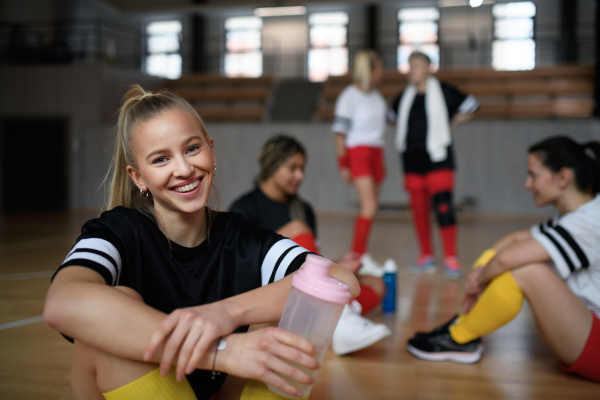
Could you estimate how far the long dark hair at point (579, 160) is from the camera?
1446 mm

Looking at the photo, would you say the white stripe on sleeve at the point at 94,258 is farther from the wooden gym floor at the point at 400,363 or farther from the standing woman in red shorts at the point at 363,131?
the standing woman in red shorts at the point at 363,131

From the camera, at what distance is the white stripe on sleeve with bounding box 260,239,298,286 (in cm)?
96

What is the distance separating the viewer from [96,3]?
1127 cm

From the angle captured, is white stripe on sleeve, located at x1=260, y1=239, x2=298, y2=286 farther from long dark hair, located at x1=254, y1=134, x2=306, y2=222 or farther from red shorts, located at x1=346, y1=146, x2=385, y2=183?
red shorts, located at x1=346, y1=146, x2=385, y2=183

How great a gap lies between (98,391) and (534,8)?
1189cm

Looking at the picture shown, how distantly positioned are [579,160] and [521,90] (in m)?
7.37

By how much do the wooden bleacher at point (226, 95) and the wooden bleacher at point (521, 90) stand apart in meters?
1.27

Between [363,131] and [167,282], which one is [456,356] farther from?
[363,131]

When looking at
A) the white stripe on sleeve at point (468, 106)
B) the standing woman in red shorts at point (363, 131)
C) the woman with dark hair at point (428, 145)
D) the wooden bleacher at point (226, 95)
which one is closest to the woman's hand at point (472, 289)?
the woman with dark hair at point (428, 145)

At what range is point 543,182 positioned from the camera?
1.50 meters

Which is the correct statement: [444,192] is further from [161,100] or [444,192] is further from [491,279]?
[161,100]

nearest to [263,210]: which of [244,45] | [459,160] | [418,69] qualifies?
[418,69]

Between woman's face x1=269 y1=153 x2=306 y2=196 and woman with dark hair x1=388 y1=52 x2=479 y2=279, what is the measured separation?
1373 millimetres

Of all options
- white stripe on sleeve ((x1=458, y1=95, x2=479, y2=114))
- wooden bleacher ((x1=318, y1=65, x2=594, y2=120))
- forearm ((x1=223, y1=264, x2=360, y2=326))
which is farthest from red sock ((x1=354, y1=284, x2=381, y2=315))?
wooden bleacher ((x1=318, y1=65, x2=594, y2=120))
